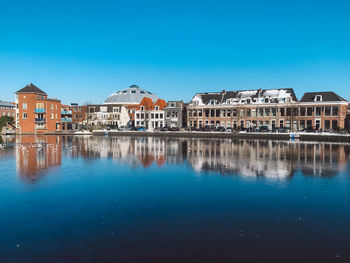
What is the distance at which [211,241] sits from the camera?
396 inches

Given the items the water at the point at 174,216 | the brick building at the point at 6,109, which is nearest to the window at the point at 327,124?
the water at the point at 174,216

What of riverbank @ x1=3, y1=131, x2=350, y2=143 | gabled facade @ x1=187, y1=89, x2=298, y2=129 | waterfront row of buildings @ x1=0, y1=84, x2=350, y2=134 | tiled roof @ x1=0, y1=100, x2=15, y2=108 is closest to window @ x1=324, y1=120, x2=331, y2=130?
waterfront row of buildings @ x1=0, y1=84, x2=350, y2=134

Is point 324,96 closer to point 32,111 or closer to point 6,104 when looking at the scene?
point 32,111

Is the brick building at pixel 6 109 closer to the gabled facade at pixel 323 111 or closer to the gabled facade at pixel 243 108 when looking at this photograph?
the gabled facade at pixel 243 108

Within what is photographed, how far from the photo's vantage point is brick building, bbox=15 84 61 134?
3681 inches

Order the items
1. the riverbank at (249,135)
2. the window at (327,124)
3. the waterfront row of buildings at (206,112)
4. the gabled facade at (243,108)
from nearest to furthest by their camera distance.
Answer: the riverbank at (249,135) < the window at (327,124) < the waterfront row of buildings at (206,112) < the gabled facade at (243,108)

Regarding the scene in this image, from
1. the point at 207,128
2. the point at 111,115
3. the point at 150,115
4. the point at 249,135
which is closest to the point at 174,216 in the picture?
the point at 249,135

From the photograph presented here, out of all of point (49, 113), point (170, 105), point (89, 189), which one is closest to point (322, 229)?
point (89, 189)

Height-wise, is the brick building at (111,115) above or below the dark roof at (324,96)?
below

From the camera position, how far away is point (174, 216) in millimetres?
12516

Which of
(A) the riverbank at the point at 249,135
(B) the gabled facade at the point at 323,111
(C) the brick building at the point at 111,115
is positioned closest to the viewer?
(A) the riverbank at the point at 249,135

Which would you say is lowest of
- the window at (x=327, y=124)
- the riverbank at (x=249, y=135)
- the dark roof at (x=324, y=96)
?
the riverbank at (x=249, y=135)

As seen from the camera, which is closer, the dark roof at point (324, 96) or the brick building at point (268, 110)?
the dark roof at point (324, 96)

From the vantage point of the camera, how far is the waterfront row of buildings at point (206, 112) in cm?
7375
